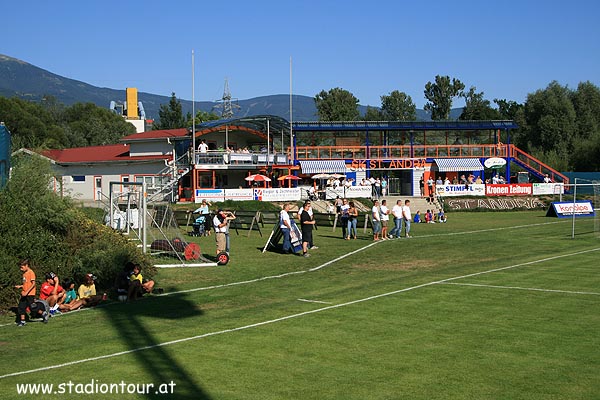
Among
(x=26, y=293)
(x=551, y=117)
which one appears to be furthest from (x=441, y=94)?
(x=26, y=293)

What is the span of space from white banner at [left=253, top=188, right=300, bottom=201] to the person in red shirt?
34612mm

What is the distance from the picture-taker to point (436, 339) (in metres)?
12.1

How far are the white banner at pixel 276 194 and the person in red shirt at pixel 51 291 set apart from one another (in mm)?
34612

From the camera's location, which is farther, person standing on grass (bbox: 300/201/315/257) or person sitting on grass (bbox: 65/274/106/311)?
person standing on grass (bbox: 300/201/315/257)

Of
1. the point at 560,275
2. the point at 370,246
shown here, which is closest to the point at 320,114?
the point at 370,246

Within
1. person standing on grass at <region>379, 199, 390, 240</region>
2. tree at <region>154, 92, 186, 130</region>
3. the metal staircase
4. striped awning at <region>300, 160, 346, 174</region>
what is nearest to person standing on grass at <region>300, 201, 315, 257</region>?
person standing on grass at <region>379, 199, 390, 240</region>

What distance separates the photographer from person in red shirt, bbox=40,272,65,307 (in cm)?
1567

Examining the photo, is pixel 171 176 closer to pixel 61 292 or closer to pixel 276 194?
pixel 276 194

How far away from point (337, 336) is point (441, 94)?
112158 millimetres

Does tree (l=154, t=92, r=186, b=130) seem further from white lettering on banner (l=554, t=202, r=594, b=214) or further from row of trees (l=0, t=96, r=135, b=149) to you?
white lettering on banner (l=554, t=202, r=594, b=214)


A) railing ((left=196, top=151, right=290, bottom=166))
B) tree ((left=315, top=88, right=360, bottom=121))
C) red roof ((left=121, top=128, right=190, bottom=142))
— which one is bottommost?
railing ((left=196, top=151, right=290, bottom=166))

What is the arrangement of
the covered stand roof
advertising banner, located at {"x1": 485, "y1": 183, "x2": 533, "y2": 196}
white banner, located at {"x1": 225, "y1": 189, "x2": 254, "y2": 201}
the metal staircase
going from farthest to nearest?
1. the covered stand roof
2. advertising banner, located at {"x1": 485, "y1": 183, "x2": 533, "y2": 196}
3. the metal staircase
4. white banner, located at {"x1": 225, "y1": 189, "x2": 254, "y2": 201}

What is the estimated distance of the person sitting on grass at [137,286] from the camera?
16.9 meters

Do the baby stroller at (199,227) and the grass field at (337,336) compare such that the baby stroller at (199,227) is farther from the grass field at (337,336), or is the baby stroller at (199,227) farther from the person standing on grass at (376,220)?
the grass field at (337,336)
